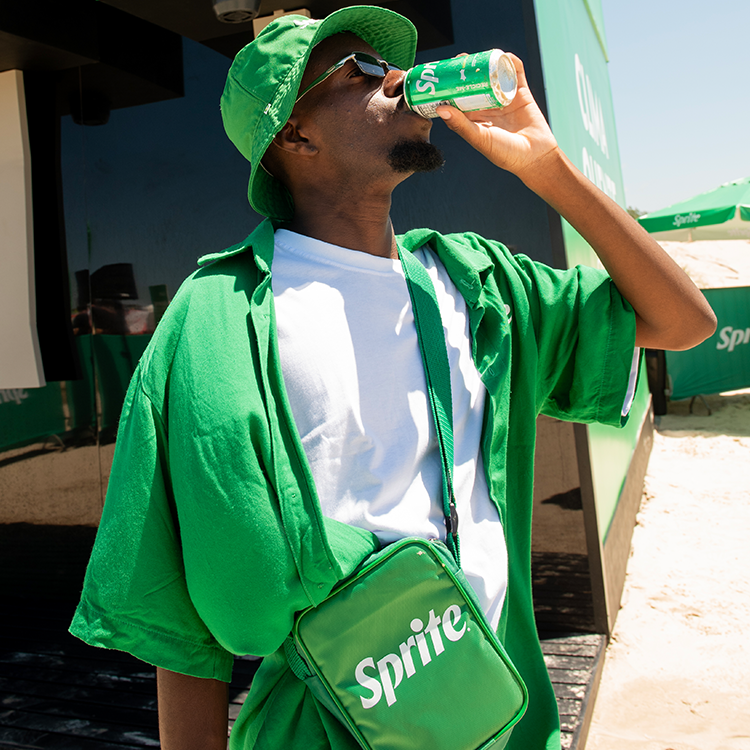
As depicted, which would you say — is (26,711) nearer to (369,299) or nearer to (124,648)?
(124,648)

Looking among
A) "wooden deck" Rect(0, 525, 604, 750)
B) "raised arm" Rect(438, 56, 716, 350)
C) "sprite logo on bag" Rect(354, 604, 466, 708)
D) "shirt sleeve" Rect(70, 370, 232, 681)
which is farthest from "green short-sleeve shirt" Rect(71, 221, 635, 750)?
"wooden deck" Rect(0, 525, 604, 750)

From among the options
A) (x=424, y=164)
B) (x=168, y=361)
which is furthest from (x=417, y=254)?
(x=168, y=361)

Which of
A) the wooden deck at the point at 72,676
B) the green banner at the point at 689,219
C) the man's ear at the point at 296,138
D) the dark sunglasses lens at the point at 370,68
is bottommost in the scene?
the wooden deck at the point at 72,676

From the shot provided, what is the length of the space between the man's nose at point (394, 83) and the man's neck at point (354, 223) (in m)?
0.20

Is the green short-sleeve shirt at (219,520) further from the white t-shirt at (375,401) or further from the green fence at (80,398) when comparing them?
the green fence at (80,398)

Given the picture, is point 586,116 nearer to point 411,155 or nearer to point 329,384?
point 411,155

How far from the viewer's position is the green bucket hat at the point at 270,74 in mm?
1329

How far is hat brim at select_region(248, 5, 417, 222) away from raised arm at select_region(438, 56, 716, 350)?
261 mm

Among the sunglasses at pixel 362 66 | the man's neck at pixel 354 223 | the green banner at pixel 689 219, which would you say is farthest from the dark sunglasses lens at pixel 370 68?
the green banner at pixel 689 219

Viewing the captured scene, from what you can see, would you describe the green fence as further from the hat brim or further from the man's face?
the man's face

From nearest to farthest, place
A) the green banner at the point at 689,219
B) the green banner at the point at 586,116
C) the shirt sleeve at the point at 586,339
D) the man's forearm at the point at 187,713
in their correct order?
the man's forearm at the point at 187,713
the shirt sleeve at the point at 586,339
the green banner at the point at 586,116
the green banner at the point at 689,219

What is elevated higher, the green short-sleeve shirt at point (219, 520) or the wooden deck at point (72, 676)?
the green short-sleeve shirt at point (219, 520)

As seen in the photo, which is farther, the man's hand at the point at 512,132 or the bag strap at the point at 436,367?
the man's hand at the point at 512,132

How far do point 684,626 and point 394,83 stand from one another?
324cm
